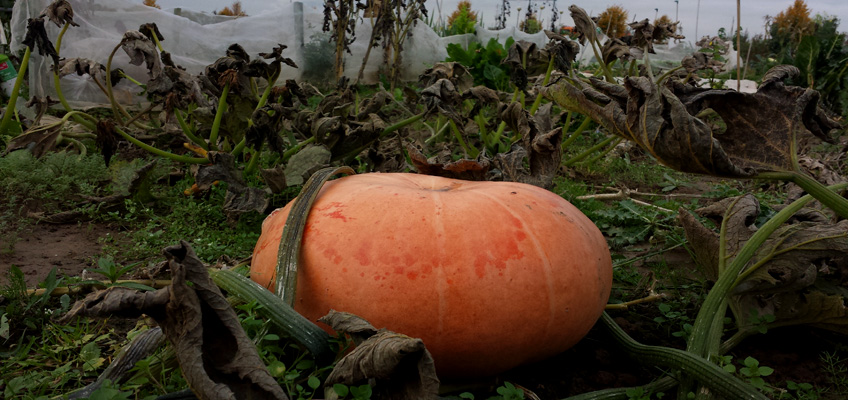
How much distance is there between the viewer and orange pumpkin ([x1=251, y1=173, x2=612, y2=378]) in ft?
5.62

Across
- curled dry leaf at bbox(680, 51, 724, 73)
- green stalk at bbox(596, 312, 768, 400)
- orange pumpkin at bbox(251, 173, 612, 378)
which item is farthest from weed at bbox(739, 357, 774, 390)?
curled dry leaf at bbox(680, 51, 724, 73)

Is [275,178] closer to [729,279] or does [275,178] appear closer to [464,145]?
[464,145]

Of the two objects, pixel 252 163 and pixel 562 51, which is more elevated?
pixel 562 51

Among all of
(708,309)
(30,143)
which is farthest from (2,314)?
(708,309)

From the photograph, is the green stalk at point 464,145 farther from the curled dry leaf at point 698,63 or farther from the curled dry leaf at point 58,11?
the curled dry leaf at point 58,11

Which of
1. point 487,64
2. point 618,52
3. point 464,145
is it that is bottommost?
point 464,145

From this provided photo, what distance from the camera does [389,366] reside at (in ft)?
4.39

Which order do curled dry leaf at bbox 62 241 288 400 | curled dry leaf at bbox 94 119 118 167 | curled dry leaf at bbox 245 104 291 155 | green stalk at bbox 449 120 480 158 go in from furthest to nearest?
green stalk at bbox 449 120 480 158
curled dry leaf at bbox 94 119 118 167
curled dry leaf at bbox 245 104 291 155
curled dry leaf at bbox 62 241 288 400

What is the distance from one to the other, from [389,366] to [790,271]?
127cm

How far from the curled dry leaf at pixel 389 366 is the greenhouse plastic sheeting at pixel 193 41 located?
15.7 ft

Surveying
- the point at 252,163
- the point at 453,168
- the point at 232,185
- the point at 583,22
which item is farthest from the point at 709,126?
the point at 252,163

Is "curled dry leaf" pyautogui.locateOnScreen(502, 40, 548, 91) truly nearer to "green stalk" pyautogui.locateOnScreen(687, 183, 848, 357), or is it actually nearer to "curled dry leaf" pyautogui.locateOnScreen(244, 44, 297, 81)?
"curled dry leaf" pyautogui.locateOnScreen(244, 44, 297, 81)

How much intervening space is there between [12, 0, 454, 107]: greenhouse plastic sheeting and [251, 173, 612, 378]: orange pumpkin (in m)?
4.39

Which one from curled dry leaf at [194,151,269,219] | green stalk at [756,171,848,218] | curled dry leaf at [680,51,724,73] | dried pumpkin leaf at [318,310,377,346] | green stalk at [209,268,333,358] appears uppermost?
curled dry leaf at [680,51,724,73]
